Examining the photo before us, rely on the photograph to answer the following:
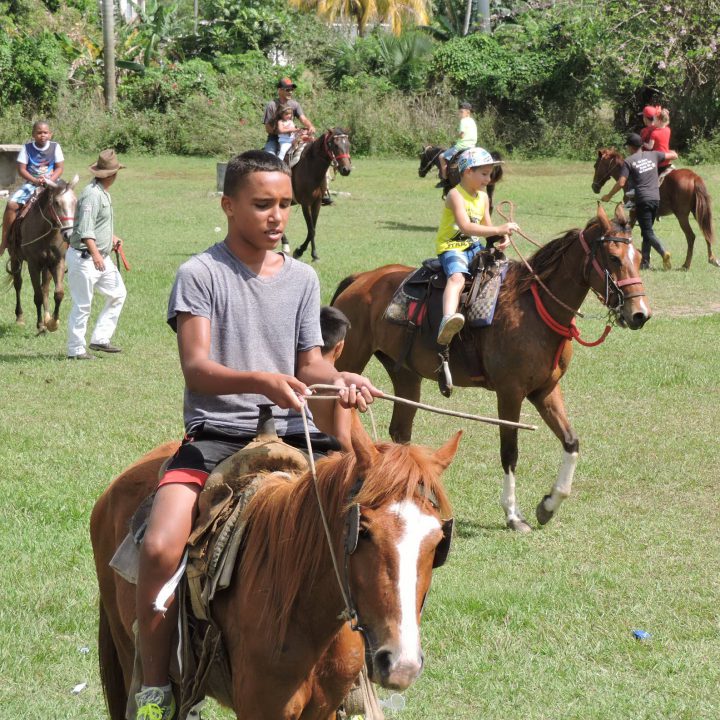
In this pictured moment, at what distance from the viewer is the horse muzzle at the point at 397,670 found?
8.78ft

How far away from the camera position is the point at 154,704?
3516mm

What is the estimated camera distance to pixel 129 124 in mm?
33344

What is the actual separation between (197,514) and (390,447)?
869 millimetres

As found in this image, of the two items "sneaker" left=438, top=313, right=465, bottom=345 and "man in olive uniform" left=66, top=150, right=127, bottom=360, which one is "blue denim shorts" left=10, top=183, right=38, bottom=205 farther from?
"sneaker" left=438, top=313, right=465, bottom=345

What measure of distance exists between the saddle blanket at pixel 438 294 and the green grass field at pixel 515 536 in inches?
52.5

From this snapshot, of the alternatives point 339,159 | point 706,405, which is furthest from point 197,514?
point 339,159

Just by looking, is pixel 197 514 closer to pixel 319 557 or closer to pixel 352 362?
pixel 319 557

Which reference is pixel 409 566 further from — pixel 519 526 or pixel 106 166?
pixel 106 166

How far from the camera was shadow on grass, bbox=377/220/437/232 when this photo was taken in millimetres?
21984

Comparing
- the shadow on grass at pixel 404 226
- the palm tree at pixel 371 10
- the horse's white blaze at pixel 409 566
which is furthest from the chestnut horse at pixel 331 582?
the palm tree at pixel 371 10

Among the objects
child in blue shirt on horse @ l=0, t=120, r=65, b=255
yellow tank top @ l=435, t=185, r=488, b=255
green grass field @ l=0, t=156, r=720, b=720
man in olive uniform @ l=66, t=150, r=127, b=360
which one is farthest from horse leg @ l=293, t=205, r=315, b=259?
yellow tank top @ l=435, t=185, r=488, b=255

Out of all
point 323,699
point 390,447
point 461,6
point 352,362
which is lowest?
point 352,362

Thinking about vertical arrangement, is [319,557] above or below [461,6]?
below

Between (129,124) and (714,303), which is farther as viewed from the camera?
(129,124)
